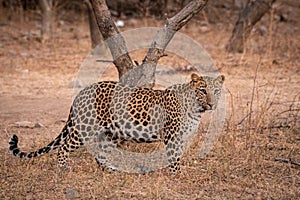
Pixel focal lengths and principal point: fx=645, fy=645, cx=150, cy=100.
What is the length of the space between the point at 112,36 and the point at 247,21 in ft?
23.3

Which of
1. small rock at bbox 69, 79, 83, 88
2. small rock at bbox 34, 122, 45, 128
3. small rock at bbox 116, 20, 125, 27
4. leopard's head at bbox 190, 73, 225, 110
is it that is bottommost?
small rock at bbox 34, 122, 45, 128

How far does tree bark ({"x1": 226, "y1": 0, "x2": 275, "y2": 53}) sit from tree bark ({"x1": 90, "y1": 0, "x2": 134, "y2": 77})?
6.46 m

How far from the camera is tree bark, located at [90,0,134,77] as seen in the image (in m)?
7.90

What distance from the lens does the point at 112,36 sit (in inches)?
313

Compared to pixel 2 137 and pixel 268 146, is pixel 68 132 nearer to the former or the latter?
pixel 2 137

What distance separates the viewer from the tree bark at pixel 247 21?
46.9 feet

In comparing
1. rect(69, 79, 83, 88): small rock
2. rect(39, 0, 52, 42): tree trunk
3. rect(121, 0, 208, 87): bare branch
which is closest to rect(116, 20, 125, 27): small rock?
rect(39, 0, 52, 42): tree trunk

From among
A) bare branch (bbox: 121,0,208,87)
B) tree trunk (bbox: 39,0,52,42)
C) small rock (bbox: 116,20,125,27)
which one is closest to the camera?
bare branch (bbox: 121,0,208,87)

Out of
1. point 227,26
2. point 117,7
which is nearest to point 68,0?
point 117,7

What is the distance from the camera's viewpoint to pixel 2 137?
854 cm

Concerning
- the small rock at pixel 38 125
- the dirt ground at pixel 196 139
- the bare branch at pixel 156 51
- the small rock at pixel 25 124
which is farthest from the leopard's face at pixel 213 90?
the small rock at pixel 25 124

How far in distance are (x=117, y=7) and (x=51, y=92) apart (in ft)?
30.7

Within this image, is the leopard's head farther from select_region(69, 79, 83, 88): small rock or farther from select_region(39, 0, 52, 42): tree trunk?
select_region(39, 0, 52, 42): tree trunk

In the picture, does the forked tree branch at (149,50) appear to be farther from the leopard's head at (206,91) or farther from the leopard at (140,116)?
the leopard's head at (206,91)
